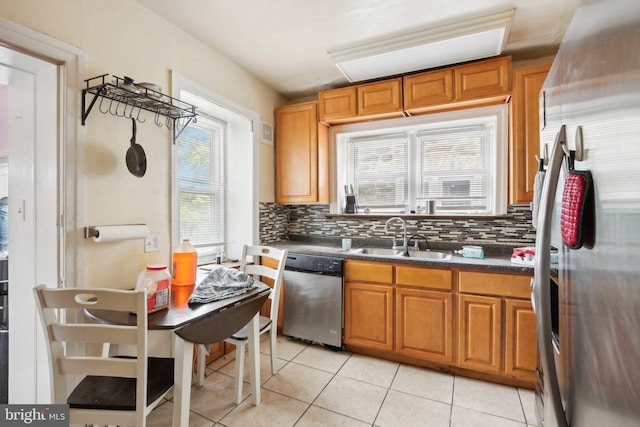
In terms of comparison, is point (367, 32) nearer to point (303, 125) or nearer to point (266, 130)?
point (303, 125)

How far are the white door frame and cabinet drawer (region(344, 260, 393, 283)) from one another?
1.88 meters

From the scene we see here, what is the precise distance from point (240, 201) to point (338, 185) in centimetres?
109

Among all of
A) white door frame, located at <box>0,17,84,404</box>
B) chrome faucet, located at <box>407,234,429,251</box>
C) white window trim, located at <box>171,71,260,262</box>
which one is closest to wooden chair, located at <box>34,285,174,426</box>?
white door frame, located at <box>0,17,84,404</box>

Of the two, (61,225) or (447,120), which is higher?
(447,120)

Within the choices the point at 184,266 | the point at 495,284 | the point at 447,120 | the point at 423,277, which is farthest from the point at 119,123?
the point at 495,284

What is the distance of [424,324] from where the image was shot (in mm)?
2338

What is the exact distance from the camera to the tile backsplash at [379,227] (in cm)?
259

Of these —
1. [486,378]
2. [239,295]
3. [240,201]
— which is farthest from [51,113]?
[486,378]

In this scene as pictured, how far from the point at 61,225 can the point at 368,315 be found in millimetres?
2212

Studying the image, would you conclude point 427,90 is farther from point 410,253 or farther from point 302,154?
point 410,253

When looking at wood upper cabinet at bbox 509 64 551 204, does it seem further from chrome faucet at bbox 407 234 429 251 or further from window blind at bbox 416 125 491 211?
chrome faucet at bbox 407 234 429 251

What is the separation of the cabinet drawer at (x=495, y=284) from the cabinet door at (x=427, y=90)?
1.50 metres

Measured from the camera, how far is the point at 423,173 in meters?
3.00

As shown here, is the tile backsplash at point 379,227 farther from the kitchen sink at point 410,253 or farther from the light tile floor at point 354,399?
the light tile floor at point 354,399
